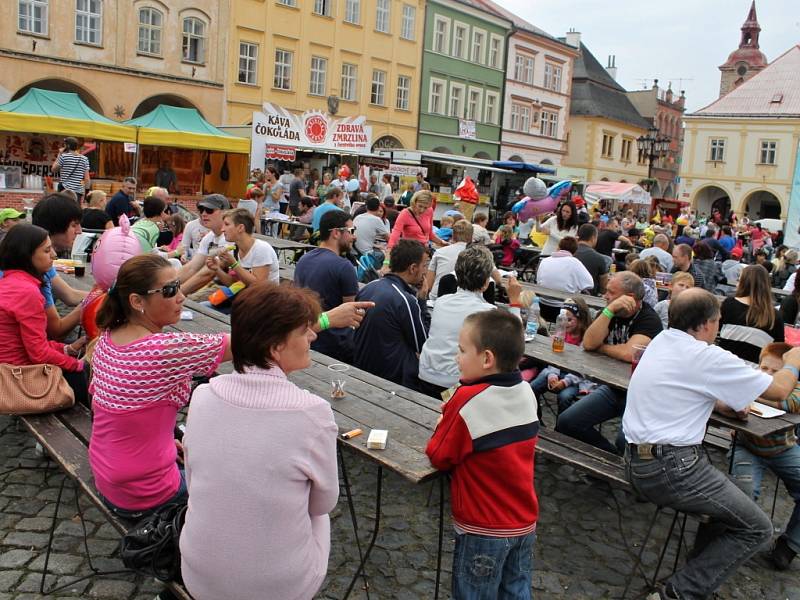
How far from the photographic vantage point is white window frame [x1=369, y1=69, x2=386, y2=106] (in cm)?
3344

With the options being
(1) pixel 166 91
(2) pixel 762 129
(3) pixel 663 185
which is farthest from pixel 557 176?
(3) pixel 663 185

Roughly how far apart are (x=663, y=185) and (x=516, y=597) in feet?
221

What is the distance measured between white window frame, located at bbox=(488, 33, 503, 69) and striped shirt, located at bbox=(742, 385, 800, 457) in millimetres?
38548

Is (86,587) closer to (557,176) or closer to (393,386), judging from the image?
(393,386)

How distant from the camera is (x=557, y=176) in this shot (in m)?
32.7

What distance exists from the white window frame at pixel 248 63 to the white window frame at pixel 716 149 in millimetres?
37838

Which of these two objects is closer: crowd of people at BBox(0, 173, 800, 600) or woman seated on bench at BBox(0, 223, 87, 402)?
crowd of people at BBox(0, 173, 800, 600)

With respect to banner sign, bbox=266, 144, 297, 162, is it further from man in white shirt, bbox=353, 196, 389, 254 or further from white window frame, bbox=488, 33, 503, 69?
white window frame, bbox=488, 33, 503, 69

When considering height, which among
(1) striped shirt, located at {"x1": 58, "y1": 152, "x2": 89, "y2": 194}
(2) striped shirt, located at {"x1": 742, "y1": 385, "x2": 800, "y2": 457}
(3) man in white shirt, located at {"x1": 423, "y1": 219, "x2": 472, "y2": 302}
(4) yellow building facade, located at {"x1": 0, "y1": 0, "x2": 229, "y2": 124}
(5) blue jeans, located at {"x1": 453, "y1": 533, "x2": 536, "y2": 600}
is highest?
(4) yellow building facade, located at {"x1": 0, "y1": 0, "x2": 229, "y2": 124}

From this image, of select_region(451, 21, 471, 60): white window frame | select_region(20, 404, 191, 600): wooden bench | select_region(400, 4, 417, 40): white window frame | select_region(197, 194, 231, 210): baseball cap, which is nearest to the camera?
select_region(20, 404, 191, 600): wooden bench

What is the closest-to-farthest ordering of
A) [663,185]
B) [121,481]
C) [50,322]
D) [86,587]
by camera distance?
[121,481]
[86,587]
[50,322]
[663,185]

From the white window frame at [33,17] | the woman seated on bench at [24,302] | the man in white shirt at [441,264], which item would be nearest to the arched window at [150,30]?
the white window frame at [33,17]

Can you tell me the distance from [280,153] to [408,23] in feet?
56.1

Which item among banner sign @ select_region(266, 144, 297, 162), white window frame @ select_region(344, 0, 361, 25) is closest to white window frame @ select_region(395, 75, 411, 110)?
white window frame @ select_region(344, 0, 361, 25)
